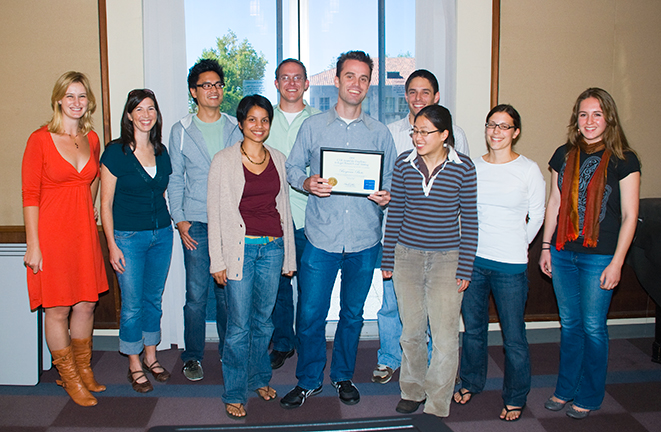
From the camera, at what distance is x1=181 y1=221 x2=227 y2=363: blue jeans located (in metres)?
2.95

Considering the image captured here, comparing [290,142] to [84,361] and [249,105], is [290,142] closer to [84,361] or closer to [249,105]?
[249,105]

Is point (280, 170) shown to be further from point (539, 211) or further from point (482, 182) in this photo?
point (539, 211)

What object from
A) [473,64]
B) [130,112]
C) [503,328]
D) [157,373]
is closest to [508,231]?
[503,328]

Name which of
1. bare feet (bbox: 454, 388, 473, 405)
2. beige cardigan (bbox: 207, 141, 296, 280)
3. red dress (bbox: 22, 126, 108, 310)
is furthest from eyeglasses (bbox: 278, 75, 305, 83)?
bare feet (bbox: 454, 388, 473, 405)

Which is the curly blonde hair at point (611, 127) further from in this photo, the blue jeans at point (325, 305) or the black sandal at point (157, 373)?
the black sandal at point (157, 373)

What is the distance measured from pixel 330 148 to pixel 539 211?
118 cm

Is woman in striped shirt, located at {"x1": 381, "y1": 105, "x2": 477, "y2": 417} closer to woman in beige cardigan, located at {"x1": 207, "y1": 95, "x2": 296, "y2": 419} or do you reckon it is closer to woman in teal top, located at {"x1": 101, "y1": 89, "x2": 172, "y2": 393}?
woman in beige cardigan, located at {"x1": 207, "y1": 95, "x2": 296, "y2": 419}

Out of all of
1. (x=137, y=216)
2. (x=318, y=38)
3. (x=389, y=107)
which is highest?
(x=318, y=38)

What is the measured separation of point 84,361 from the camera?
2.88 metres

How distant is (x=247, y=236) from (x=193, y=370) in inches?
47.7

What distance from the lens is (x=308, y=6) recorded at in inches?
141

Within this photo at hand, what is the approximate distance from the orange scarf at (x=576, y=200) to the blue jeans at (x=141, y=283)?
2.37 metres

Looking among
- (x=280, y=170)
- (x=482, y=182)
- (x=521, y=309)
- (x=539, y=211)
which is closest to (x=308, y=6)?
(x=280, y=170)

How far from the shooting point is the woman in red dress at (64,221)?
8.48 feet
